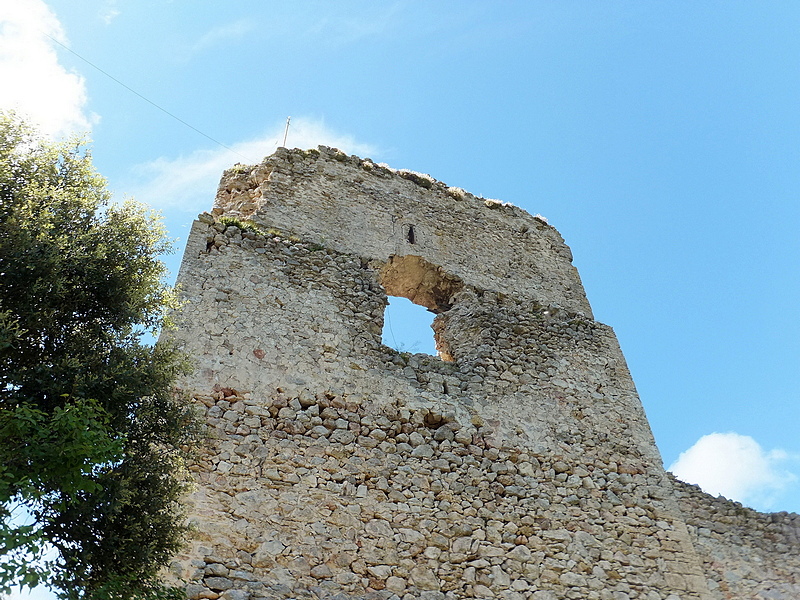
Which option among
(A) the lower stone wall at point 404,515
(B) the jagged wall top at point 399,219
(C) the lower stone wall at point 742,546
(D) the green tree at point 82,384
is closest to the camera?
(D) the green tree at point 82,384

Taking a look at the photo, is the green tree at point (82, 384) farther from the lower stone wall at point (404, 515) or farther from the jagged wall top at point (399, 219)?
the jagged wall top at point (399, 219)

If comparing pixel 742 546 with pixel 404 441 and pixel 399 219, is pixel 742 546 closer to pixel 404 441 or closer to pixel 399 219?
pixel 404 441

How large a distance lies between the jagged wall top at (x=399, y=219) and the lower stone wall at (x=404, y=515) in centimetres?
304

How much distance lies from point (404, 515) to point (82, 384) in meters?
3.46

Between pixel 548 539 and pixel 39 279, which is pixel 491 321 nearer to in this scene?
pixel 548 539

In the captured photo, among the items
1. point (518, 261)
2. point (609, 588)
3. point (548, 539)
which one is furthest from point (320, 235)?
point (609, 588)

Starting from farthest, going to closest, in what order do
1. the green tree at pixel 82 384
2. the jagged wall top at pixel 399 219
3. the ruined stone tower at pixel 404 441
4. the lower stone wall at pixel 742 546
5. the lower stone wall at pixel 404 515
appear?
the jagged wall top at pixel 399 219 → the lower stone wall at pixel 742 546 → the ruined stone tower at pixel 404 441 → the lower stone wall at pixel 404 515 → the green tree at pixel 82 384

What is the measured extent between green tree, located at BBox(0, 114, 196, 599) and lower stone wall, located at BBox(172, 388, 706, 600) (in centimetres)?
73

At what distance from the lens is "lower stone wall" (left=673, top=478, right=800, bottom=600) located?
7.26 metres

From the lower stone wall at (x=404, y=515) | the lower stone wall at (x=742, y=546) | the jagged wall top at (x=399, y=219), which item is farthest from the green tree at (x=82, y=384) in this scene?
the lower stone wall at (x=742, y=546)

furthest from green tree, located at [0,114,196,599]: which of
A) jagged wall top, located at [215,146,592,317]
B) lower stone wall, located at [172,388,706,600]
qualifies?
jagged wall top, located at [215,146,592,317]

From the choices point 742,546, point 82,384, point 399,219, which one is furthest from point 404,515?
A: point 399,219

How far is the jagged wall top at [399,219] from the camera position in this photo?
9.33 meters

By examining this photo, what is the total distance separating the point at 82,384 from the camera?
14.2 ft
